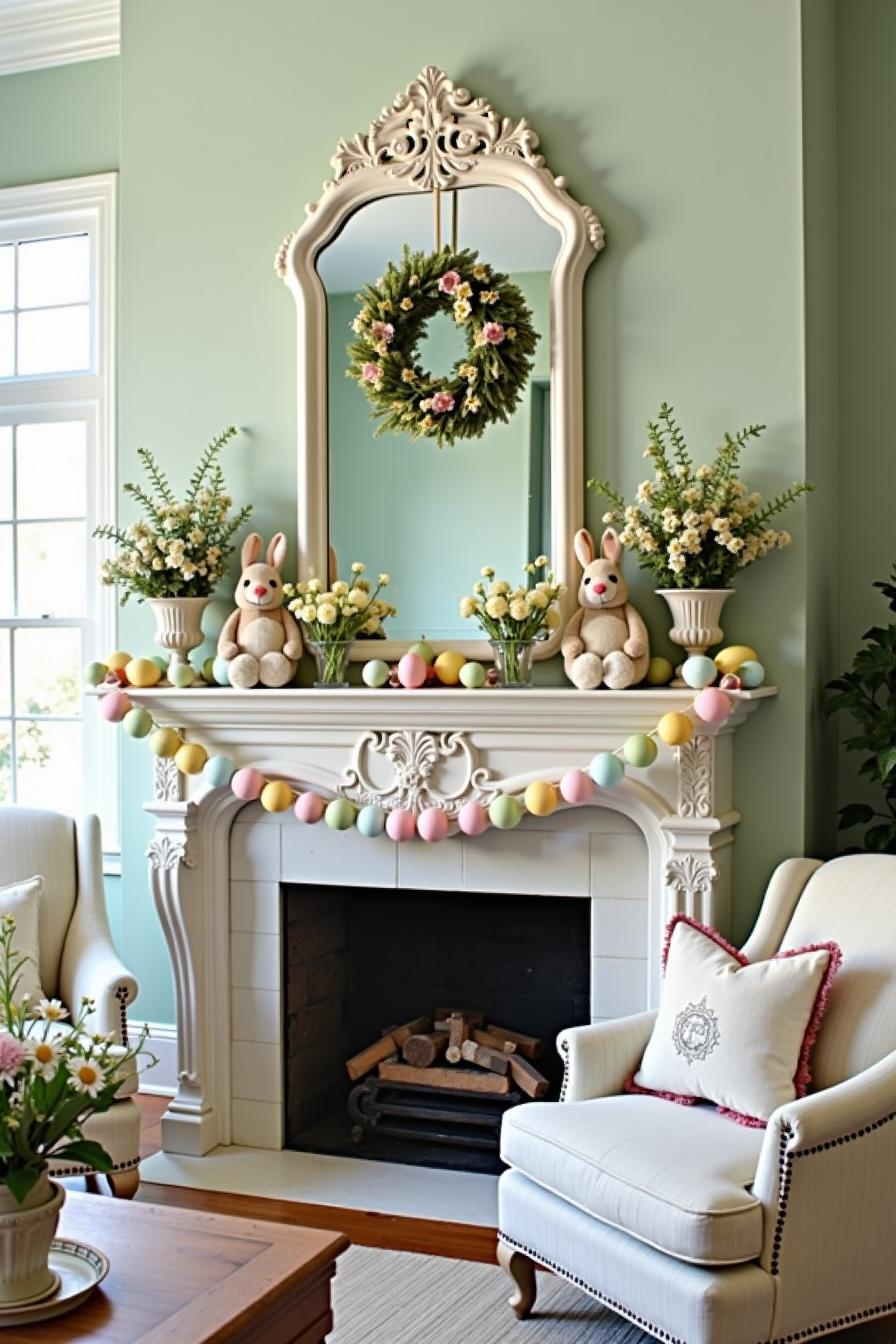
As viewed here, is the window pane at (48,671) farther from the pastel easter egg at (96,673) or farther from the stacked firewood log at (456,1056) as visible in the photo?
the stacked firewood log at (456,1056)

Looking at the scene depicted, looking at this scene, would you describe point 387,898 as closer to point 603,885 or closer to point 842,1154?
point 603,885

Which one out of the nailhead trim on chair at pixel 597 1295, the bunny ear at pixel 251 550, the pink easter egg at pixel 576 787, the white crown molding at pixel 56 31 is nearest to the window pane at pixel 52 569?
the bunny ear at pixel 251 550

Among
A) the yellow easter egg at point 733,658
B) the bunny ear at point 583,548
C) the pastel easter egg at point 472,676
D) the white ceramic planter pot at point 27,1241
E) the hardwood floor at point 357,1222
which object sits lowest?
the hardwood floor at point 357,1222

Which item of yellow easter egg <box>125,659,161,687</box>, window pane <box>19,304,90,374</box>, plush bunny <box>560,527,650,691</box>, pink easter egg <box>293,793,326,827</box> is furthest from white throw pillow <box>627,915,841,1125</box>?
window pane <box>19,304,90,374</box>

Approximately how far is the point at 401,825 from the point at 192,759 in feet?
1.96

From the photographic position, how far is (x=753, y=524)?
349 centimetres

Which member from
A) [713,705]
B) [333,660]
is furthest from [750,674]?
[333,660]

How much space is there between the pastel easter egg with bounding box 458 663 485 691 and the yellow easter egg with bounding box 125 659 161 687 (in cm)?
88

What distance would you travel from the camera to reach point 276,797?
3834 millimetres

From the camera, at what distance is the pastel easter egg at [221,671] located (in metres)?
3.91

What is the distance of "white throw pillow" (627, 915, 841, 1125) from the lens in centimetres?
293

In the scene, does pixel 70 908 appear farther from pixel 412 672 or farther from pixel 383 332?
pixel 383 332

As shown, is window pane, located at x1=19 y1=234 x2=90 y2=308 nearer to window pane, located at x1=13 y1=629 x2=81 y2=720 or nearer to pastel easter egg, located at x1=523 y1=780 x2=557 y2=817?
window pane, located at x1=13 y1=629 x2=81 y2=720

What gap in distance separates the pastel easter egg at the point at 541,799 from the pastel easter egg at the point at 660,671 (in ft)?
1.19
